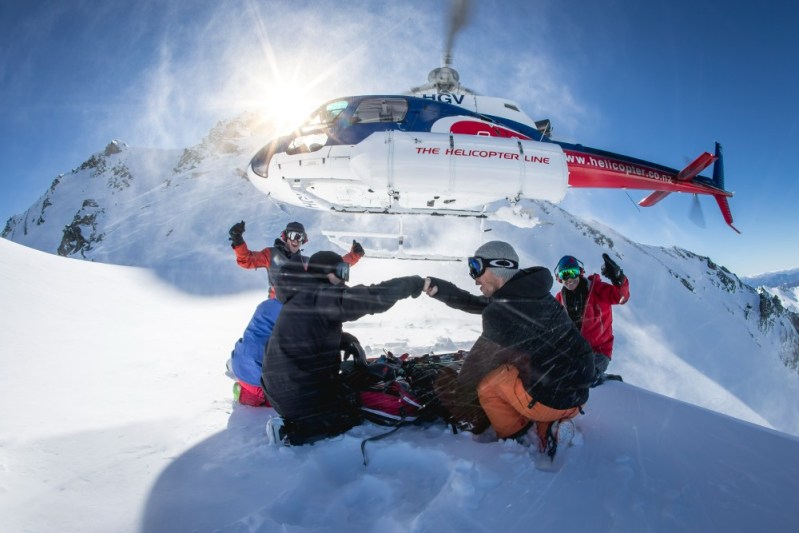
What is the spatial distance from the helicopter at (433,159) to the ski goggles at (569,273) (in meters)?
1.78

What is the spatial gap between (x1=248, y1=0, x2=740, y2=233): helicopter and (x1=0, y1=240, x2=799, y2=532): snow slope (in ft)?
10.4

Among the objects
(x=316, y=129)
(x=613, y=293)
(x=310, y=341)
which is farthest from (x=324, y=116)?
(x=613, y=293)

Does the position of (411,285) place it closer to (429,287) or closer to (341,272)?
(429,287)

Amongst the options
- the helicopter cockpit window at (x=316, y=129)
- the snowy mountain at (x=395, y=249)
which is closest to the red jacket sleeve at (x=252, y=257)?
the snowy mountain at (x=395, y=249)

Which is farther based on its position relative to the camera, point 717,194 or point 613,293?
point 717,194

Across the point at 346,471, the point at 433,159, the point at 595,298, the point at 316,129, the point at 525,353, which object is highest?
the point at 316,129

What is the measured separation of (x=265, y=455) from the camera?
87.9 inches

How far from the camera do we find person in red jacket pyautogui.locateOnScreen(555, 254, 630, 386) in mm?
3859

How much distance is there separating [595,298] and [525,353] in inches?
89.0

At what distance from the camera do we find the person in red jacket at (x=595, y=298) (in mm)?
3859

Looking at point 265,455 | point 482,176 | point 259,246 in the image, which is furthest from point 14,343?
point 259,246

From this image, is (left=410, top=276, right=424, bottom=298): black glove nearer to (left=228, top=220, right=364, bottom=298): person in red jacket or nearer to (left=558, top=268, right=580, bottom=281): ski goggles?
(left=228, top=220, right=364, bottom=298): person in red jacket

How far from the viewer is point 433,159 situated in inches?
201

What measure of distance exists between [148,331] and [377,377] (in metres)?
5.00
